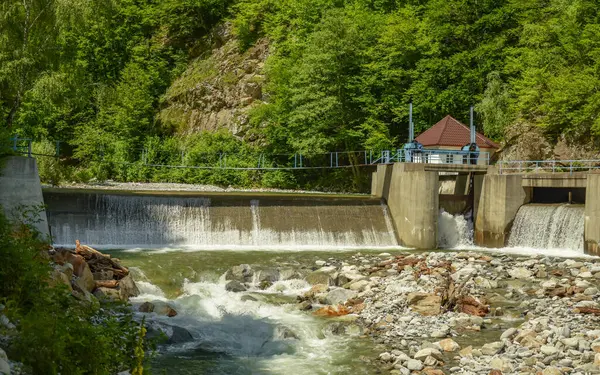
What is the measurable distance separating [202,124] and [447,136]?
2196cm

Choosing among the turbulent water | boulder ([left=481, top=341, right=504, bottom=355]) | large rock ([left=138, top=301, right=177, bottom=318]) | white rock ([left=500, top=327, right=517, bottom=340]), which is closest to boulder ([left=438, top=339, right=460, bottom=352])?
boulder ([left=481, top=341, right=504, bottom=355])

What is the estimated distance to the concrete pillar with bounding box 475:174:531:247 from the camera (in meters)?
28.2

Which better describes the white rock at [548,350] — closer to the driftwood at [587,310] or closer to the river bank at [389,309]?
the river bank at [389,309]

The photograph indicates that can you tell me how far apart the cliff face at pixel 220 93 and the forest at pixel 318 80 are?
30.4 inches

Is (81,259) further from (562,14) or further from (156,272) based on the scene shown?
(562,14)

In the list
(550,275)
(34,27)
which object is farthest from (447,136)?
(34,27)

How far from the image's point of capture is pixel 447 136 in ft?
123

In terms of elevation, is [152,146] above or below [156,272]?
above

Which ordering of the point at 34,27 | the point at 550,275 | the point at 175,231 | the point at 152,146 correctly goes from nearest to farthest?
the point at 550,275, the point at 175,231, the point at 34,27, the point at 152,146

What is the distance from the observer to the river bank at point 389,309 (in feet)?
43.9

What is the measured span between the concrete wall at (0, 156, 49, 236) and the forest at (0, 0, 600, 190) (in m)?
6.67

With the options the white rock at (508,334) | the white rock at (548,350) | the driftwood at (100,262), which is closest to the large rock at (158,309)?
the driftwood at (100,262)

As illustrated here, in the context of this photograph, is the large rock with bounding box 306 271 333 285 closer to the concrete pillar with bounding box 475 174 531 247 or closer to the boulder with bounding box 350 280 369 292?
the boulder with bounding box 350 280 369 292

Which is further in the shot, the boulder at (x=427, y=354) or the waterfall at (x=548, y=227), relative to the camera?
the waterfall at (x=548, y=227)
